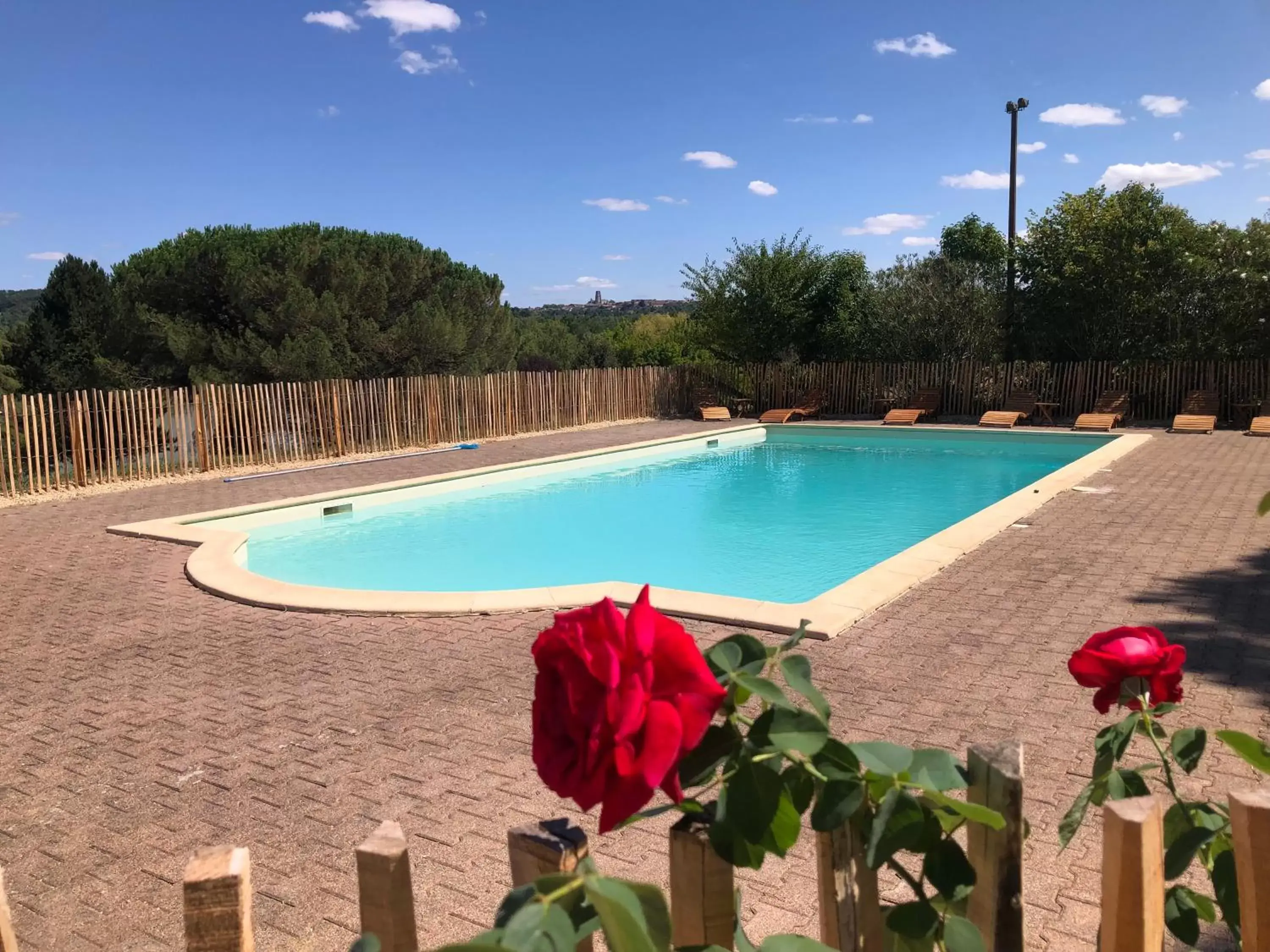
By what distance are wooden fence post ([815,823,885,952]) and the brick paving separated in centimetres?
143

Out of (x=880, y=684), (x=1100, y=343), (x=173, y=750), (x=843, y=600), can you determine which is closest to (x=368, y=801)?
(x=173, y=750)

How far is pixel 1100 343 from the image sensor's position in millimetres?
20297

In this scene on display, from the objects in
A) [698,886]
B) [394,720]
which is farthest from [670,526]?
[698,886]

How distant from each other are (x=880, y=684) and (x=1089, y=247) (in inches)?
728

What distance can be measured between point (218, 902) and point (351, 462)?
14761mm

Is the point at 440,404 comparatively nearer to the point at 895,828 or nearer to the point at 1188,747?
the point at 1188,747

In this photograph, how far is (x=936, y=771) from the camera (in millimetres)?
994

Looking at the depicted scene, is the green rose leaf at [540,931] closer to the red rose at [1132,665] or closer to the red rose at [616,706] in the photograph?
the red rose at [616,706]

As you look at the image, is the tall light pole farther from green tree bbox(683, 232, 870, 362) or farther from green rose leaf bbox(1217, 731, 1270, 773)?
green rose leaf bbox(1217, 731, 1270, 773)

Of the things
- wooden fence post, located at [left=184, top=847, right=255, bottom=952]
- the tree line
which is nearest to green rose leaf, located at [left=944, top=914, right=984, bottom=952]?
wooden fence post, located at [left=184, top=847, right=255, bottom=952]

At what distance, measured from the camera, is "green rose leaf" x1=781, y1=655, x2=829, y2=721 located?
95 centimetres

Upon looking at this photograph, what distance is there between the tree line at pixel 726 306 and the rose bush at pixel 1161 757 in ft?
65.0

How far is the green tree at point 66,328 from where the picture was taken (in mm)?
24344

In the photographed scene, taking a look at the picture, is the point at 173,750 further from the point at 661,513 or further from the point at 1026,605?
the point at 661,513
